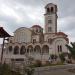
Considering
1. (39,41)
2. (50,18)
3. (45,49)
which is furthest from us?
(50,18)

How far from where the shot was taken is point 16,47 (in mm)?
55531

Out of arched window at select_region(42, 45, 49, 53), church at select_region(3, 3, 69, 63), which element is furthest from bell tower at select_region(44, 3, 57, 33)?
arched window at select_region(42, 45, 49, 53)

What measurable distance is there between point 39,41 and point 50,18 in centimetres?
870

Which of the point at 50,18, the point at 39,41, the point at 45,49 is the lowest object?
the point at 45,49

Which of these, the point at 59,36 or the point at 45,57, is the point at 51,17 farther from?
the point at 45,57

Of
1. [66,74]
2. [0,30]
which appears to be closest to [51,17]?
[66,74]

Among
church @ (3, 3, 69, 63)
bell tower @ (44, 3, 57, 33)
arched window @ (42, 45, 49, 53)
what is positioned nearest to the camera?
church @ (3, 3, 69, 63)

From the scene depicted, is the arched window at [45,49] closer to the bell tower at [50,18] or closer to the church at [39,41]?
the church at [39,41]

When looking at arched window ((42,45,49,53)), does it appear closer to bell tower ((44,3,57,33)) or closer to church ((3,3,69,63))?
church ((3,3,69,63))

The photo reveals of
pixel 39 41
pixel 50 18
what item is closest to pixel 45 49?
pixel 39 41

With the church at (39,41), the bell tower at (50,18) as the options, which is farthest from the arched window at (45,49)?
the bell tower at (50,18)

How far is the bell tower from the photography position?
58.8 m

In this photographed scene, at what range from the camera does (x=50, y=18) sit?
60.0 metres

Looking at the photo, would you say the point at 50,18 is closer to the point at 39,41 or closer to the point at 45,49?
the point at 39,41
